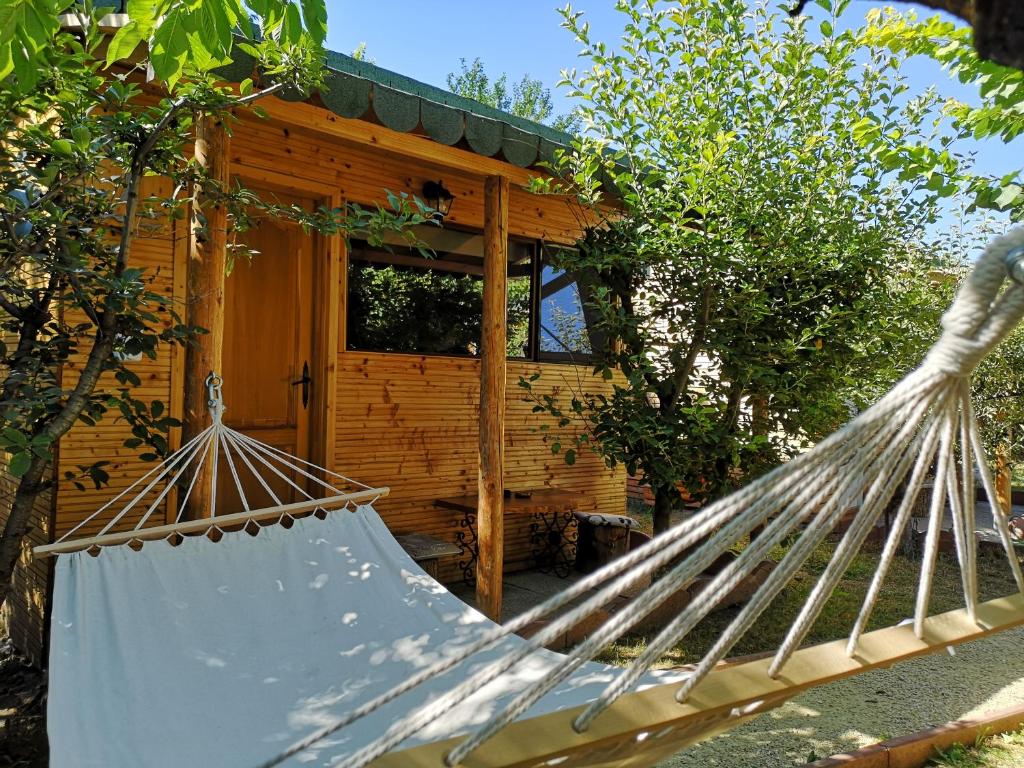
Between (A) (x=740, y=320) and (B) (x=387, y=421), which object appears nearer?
(A) (x=740, y=320)

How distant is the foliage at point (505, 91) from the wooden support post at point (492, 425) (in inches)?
1096

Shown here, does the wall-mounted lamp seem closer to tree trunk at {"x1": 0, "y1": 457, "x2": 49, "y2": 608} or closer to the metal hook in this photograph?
the metal hook

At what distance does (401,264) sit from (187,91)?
2.25 m

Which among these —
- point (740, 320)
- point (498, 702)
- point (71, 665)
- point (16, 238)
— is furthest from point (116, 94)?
point (740, 320)

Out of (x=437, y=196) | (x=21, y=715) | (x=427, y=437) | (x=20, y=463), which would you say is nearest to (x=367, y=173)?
(x=437, y=196)

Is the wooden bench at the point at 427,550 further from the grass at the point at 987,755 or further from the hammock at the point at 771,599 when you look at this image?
the hammock at the point at 771,599

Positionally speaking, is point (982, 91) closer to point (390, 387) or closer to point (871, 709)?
point (871, 709)

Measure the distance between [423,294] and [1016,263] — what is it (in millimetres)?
4129

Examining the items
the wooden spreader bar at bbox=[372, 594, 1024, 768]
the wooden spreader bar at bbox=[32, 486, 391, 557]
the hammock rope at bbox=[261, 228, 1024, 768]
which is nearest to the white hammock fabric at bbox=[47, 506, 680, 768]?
the wooden spreader bar at bbox=[32, 486, 391, 557]

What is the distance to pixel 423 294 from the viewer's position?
491 cm

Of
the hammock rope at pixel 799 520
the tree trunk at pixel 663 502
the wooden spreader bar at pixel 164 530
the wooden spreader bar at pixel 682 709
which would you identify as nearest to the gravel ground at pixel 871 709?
the tree trunk at pixel 663 502

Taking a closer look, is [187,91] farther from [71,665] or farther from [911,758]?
[911,758]

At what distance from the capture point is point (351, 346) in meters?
4.56

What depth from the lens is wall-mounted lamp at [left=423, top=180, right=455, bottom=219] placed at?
189 inches
